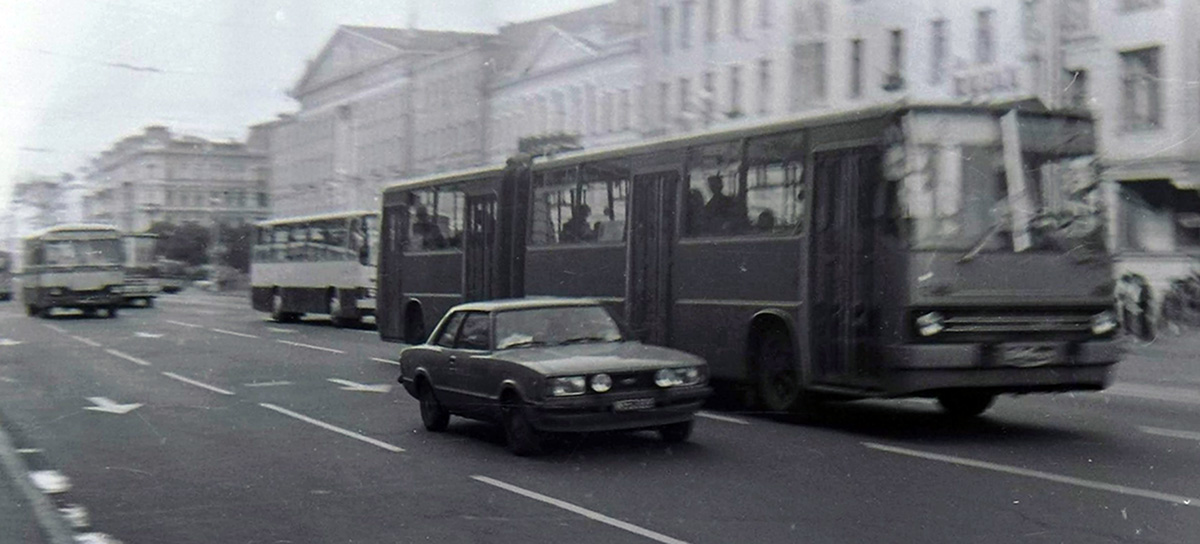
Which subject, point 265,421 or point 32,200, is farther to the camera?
point 32,200

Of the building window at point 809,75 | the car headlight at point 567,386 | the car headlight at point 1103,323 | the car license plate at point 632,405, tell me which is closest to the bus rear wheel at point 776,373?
the car license plate at point 632,405

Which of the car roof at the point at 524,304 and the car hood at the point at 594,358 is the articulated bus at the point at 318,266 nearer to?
the car roof at the point at 524,304

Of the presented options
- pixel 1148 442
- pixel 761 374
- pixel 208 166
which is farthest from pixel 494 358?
pixel 208 166

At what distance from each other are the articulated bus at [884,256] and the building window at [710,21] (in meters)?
14.3

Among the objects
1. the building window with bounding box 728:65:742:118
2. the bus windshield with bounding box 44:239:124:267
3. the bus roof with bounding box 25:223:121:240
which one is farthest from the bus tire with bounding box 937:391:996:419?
the bus roof with bounding box 25:223:121:240

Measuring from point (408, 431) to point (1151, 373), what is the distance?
11.6 metres

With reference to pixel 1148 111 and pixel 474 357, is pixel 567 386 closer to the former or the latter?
pixel 474 357

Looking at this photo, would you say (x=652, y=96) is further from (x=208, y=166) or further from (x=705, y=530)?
(x=208, y=166)

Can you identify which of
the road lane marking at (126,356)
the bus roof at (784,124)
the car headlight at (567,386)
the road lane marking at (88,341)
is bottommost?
the road lane marking at (88,341)

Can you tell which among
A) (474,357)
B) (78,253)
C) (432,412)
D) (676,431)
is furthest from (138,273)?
(676,431)

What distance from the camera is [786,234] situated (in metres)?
13.9

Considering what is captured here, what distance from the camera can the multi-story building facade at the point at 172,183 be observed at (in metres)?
74.4

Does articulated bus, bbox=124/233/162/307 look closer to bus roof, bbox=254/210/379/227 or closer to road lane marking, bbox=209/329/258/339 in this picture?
bus roof, bbox=254/210/379/227

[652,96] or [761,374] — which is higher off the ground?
[652,96]
